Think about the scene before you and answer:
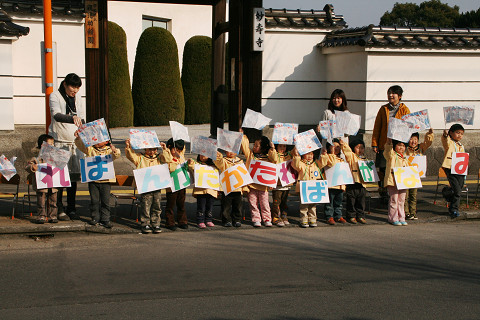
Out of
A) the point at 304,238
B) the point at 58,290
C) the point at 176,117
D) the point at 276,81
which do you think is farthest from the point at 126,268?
the point at 176,117

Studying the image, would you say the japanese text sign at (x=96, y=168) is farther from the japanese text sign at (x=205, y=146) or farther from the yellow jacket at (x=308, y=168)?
the yellow jacket at (x=308, y=168)

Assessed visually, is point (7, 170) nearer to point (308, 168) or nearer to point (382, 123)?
point (308, 168)

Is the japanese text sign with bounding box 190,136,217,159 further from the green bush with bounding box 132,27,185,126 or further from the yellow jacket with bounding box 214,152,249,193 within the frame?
the green bush with bounding box 132,27,185,126

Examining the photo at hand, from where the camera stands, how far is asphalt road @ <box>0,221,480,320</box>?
5.47 metres

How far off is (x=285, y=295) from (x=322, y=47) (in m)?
9.50

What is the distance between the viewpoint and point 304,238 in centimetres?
812

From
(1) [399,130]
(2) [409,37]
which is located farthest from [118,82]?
(1) [399,130]

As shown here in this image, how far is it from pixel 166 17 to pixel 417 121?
2210 centimetres

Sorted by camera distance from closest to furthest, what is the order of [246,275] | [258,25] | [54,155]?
1. [246,275]
2. [54,155]
3. [258,25]

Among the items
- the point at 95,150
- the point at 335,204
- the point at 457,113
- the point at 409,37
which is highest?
the point at 409,37

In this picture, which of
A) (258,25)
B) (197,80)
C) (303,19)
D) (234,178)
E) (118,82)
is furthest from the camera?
(197,80)

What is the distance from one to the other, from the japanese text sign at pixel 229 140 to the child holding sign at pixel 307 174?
83 cm

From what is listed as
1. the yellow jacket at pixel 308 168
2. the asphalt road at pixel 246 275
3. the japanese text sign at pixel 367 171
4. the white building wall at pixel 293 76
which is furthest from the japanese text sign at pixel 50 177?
the white building wall at pixel 293 76

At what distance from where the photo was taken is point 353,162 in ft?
29.9
